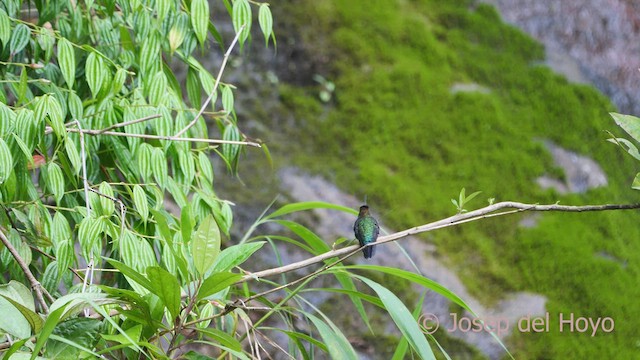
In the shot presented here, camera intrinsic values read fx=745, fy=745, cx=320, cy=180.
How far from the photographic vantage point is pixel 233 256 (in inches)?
42.5

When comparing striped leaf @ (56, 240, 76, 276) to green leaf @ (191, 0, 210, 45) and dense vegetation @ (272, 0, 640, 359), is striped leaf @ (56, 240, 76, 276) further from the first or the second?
dense vegetation @ (272, 0, 640, 359)

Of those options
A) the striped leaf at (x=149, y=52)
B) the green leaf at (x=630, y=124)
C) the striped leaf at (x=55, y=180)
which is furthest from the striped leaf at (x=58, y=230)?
the green leaf at (x=630, y=124)

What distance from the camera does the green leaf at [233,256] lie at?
3.49ft

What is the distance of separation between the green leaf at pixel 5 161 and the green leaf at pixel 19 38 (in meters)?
0.31

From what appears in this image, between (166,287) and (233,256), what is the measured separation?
0.12m

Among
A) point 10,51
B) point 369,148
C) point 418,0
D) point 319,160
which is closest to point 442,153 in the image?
point 369,148

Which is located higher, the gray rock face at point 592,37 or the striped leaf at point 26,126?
the gray rock face at point 592,37

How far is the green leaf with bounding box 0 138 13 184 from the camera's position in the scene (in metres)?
1.19

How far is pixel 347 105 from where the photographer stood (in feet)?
12.2

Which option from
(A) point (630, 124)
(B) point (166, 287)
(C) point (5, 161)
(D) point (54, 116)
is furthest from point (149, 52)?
(A) point (630, 124)

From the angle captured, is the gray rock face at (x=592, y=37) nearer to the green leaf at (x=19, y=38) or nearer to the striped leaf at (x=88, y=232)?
the green leaf at (x=19, y=38)

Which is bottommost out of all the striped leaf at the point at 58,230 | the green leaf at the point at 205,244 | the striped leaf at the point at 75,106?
the striped leaf at the point at 58,230

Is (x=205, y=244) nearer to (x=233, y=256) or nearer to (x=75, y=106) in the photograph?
(x=233, y=256)

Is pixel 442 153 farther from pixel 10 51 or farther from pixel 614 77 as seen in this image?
pixel 10 51
